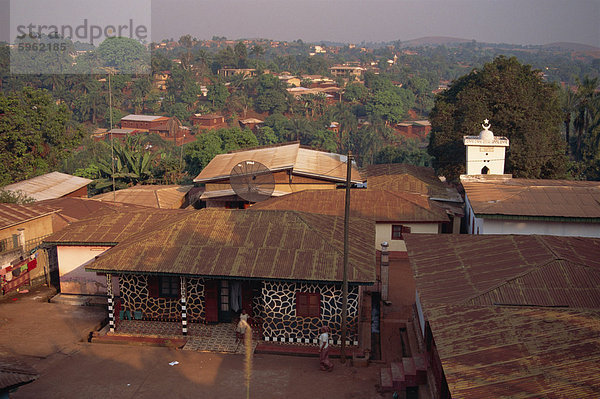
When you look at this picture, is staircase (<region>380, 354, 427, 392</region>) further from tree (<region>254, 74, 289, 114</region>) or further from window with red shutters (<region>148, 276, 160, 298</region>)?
tree (<region>254, 74, 289, 114</region>)

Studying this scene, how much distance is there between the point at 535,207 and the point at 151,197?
60.0ft

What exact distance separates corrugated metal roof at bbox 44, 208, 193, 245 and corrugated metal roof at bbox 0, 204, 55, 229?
2.68 metres

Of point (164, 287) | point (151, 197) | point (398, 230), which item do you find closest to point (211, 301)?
point (164, 287)

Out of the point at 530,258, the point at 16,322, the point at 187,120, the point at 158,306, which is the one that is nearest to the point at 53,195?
the point at 16,322

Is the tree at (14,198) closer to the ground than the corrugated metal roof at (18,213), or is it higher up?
closer to the ground

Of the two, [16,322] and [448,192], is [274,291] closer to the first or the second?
[16,322]

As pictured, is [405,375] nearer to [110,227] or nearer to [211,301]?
[211,301]

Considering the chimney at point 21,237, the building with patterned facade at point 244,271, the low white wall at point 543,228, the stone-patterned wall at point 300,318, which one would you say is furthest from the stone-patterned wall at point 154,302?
the low white wall at point 543,228

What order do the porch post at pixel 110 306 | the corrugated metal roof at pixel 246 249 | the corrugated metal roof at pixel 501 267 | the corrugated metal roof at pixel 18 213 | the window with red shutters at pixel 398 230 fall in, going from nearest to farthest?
the corrugated metal roof at pixel 501 267, the corrugated metal roof at pixel 246 249, the porch post at pixel 110 306, the corrugated metal roof at pixel 18 213, the window with red shutters at pixel 398 230

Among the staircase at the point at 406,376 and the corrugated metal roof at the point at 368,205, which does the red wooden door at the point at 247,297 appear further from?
the corrugated metal roof at the point at 368,205

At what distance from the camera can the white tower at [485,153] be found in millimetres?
28094

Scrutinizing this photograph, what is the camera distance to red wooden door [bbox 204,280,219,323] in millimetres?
16394

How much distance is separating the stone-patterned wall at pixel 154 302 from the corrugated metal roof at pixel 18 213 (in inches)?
261

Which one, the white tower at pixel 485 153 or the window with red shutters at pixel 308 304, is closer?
the window with red shutters at pixel 308 304
